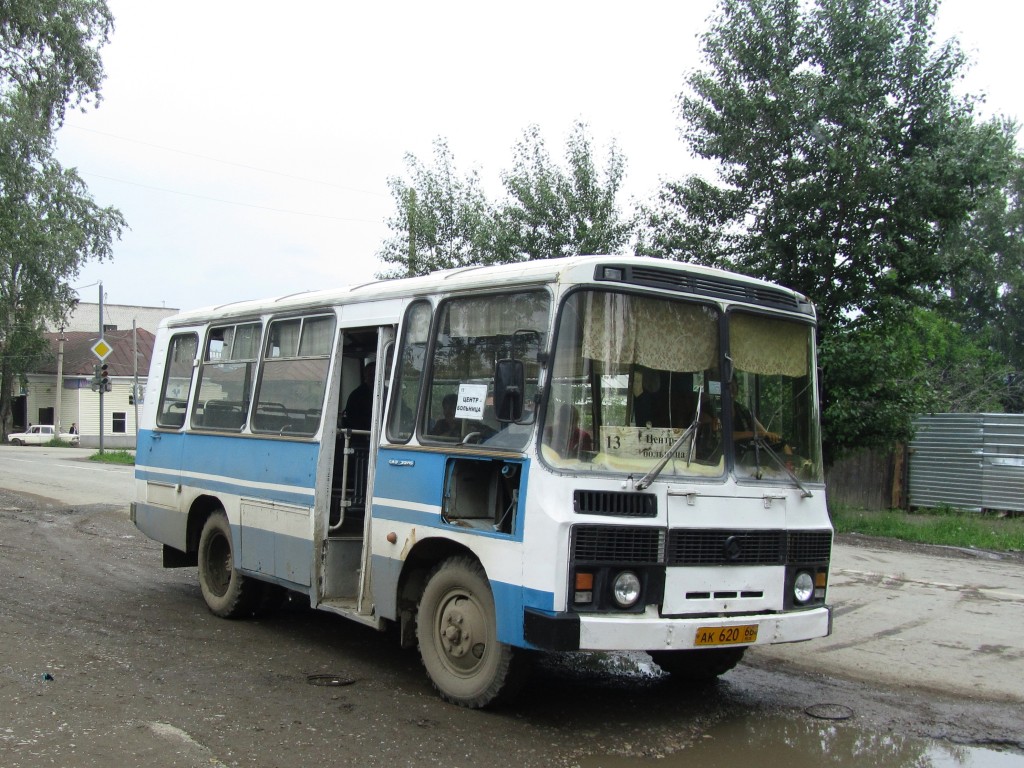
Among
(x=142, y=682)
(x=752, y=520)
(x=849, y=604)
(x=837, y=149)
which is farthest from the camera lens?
(x=837, y=149)

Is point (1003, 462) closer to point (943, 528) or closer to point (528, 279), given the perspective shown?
point (943, 528)

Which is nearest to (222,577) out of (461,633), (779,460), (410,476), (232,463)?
(232,463)

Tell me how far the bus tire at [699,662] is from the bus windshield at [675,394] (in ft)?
4.60

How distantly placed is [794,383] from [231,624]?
17.0ft

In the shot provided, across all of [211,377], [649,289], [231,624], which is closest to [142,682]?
[231,624]

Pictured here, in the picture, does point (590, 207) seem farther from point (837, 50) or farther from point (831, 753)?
point (831, 753)

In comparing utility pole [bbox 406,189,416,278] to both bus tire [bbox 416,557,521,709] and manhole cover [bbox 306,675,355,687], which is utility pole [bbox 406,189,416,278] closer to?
manhole cover [bbox 306,675,355,687]

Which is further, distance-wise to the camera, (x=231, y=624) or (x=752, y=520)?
(x=231, y=624)

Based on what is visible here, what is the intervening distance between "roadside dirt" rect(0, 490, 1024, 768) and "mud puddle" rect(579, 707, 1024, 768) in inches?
3.4

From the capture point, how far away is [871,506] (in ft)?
68.1

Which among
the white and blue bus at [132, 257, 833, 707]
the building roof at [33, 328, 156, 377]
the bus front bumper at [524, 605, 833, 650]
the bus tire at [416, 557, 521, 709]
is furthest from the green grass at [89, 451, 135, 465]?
the bus front bumper at [524, 605, 833, 650]

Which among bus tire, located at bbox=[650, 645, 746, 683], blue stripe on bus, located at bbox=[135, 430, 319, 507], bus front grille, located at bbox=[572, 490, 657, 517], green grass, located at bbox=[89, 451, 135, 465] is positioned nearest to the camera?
bus front grille, located at bbox=[572, 490, 657, 517]

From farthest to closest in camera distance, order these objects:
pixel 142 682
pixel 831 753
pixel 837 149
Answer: pixel 837 149
pixel 142 682
pixel 831 753

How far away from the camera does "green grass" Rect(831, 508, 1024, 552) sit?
15195 millimetres
